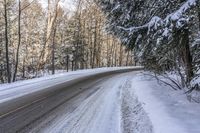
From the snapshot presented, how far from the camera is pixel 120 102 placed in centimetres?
1381

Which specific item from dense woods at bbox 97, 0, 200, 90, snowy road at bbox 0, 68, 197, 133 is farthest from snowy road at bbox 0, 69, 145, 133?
dense woods at bbox 97, 0, 200, 90

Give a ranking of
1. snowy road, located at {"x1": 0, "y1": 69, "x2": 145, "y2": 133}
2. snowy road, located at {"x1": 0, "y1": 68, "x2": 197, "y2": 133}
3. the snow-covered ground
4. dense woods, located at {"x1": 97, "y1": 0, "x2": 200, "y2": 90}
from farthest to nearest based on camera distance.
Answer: snowy road, located at {"x1": 0, "y1": 69, "x2": 145, "y2": 133}, dense woods, located at {"x1": 97, "y1": 0, "x2": 200, "y2": 90}, snowy road, located at {"x1": 0, "y1": 68, "x2": 197, "y2": 133}, the snow-covered ground

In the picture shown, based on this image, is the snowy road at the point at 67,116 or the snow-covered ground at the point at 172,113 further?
the snowy road at the point at 67,116

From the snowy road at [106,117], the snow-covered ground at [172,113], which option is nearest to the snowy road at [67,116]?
the snowy road at [106,117]

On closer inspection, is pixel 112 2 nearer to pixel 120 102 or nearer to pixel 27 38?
pixel 120 102

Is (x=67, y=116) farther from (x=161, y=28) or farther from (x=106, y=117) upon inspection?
(x=161, y=28)

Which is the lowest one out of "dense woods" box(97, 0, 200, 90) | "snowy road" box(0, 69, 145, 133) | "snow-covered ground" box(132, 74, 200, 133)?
"snowy road" box(0, 69, 145, 133)

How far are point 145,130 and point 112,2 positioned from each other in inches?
306

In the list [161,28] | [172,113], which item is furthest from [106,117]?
[161,28]

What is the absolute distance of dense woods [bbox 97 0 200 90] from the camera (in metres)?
8.49

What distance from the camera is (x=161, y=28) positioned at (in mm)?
8766

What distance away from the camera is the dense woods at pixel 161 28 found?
849 centimetres

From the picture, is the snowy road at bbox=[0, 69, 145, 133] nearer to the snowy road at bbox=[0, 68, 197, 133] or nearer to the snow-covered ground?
the snowy road at bbox=[0, 68, 197, 133]

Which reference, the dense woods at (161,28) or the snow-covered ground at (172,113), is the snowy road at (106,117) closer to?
the snow-covered ground at (172,113)
